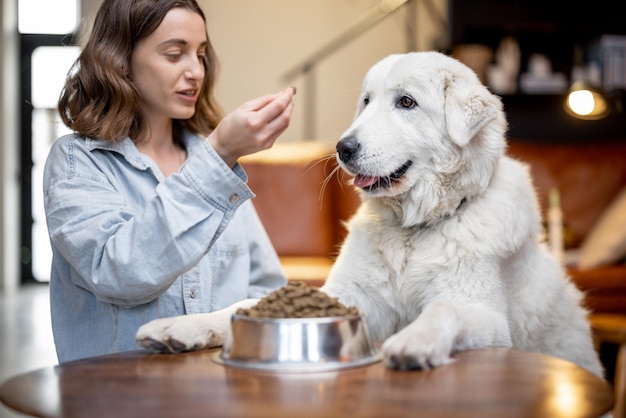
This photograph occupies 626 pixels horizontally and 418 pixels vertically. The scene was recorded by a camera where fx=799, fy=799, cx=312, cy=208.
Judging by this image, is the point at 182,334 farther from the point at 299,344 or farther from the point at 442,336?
the point at 442,336

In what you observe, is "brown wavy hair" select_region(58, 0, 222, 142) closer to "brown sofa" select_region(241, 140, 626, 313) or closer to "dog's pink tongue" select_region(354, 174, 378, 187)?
"dog's pink tongue" select_region(354, 174, 378, 187)

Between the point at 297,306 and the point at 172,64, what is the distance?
813mm

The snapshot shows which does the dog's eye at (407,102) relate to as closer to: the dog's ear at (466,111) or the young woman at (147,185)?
the dog's ear at (466,111)

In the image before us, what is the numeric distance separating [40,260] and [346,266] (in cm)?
749

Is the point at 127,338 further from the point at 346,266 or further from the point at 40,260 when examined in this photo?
the point at 40,260

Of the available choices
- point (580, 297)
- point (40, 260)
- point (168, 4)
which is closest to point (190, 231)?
point (168, 4)

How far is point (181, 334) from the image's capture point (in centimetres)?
125

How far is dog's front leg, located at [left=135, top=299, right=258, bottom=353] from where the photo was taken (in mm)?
1235

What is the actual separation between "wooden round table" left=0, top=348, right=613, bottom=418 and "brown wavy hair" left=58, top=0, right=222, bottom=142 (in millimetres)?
688

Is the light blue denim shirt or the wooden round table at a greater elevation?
the light blue denim shirt

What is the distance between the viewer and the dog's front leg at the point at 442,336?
1.09 metres

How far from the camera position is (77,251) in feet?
4.66

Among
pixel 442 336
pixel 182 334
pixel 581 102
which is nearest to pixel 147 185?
pixel 182 334

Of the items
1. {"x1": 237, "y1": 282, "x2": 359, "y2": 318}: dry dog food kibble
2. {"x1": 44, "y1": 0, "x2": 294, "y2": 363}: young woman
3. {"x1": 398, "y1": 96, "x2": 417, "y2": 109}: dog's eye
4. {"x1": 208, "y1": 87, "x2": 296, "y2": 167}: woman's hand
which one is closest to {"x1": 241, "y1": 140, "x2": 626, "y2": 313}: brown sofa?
{"x1": 44, "y1": 0, "x2": 294, "y2": 363}: young woman
